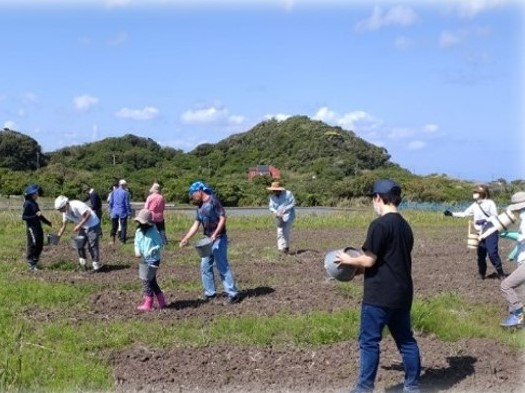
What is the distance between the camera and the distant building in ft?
238

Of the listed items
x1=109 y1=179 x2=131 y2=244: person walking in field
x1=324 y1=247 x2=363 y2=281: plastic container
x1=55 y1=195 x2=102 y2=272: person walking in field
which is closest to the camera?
x1=324 y1=247 x2=363 y2=281: plastic container

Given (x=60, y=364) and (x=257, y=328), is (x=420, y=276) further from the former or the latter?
(x=60, y=364)

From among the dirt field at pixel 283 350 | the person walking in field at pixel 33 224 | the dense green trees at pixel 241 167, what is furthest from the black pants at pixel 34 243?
the dense green trees at pixel 241 167

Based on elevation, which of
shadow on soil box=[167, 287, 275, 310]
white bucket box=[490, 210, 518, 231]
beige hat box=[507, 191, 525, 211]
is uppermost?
beige hat box=[507, 191, 525, 211]

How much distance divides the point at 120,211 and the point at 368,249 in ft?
43.5

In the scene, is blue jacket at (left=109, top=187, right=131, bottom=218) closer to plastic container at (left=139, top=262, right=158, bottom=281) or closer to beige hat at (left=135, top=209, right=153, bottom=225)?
beige hat at (left=135, top=209, right=153, bottom=225)

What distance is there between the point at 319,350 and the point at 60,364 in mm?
2510

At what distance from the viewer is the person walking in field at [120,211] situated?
725 inches

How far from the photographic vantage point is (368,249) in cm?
586

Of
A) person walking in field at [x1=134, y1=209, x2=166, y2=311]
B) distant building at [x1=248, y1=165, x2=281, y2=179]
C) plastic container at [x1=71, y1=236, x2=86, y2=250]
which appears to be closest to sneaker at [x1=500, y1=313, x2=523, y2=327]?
person walking in field at [x1=134, y1=209, x2=166, y2=311]

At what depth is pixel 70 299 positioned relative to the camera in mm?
10039

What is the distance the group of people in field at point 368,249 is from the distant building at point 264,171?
5371 cm

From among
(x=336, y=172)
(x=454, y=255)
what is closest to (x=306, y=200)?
(x=336, y=172)

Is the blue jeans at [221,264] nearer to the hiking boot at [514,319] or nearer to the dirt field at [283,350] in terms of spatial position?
the dirt field at [283,350]
